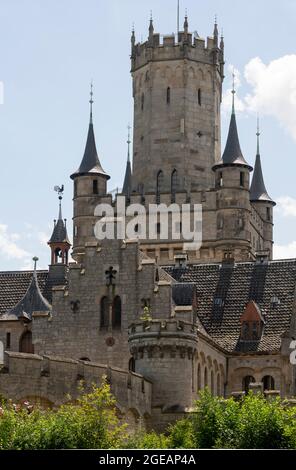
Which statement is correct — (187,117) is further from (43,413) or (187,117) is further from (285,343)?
(43,413)

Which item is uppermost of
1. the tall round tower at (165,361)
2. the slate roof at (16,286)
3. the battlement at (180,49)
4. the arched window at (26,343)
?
the battlement at (180,49)

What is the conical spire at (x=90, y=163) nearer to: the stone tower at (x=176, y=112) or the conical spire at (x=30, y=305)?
the stone tower at (x=176, y=112)

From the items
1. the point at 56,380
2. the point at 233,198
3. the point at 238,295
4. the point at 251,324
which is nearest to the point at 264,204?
the point at 233,198

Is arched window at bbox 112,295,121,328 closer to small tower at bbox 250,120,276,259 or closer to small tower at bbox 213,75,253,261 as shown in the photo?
small tower at bbox 213,75,253,261

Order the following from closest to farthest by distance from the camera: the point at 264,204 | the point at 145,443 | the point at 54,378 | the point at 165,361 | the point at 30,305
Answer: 1. the point at 145,443
2. the point at 54,378
3. the point at 165,361
4. the point at 30,305
5. the point at 264,204

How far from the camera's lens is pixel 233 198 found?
439 ft

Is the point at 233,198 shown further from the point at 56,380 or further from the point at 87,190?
the point at 56,380

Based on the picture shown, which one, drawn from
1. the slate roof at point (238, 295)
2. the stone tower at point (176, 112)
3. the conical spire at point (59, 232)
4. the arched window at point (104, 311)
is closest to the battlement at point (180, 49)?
the stone tower at point (176, 112)

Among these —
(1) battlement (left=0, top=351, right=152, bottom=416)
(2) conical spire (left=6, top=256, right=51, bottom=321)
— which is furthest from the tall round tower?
(2) conical spire (left=6, top=256, right=51, bottom=321)

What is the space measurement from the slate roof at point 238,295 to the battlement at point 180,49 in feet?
119

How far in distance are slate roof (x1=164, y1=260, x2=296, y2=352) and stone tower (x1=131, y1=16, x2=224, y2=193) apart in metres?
31.6

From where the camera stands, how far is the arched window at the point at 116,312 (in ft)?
308

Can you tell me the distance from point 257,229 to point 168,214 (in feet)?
24.6

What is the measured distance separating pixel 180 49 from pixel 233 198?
13856mm
